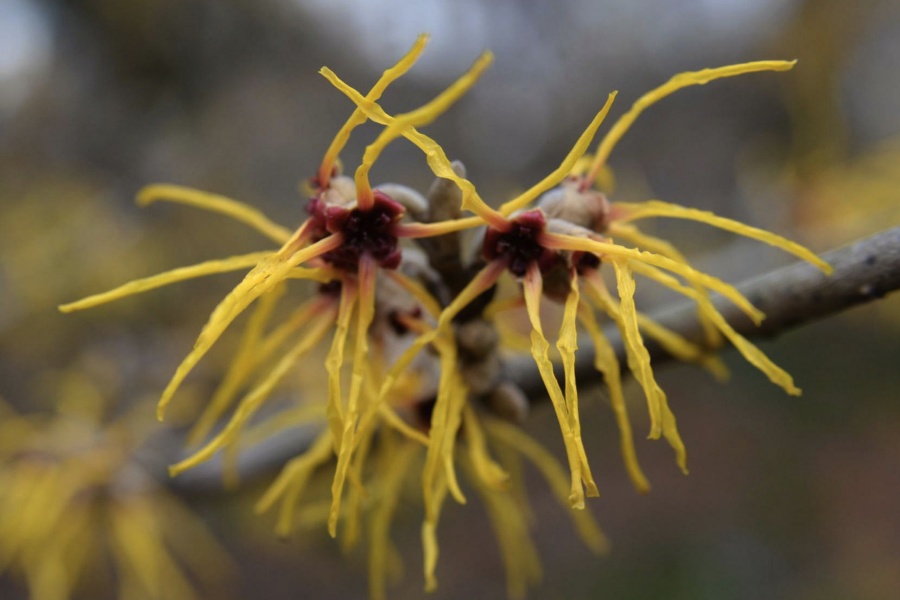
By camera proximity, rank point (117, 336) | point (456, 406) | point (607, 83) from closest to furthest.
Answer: point (456, 406), point (117, 336), point (607, 83)

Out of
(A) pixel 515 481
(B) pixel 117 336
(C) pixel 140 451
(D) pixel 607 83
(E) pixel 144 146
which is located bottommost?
(A) pixel 515 481

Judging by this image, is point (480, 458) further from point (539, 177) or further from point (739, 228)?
point (539, 177)

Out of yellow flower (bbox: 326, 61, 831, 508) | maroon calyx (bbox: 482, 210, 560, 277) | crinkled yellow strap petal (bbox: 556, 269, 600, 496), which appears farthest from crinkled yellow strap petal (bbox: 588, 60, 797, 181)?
crinkled yellow strap petal (bbox: 556, 269, 600, 496)

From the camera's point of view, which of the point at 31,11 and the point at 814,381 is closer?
the point at 31,11

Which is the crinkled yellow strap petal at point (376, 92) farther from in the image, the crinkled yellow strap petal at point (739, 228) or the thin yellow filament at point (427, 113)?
the crinkled yellow strap petal at point (739, 228)

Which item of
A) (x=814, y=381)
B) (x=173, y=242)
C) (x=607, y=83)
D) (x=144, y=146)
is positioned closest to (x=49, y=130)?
(x=144, y=146)

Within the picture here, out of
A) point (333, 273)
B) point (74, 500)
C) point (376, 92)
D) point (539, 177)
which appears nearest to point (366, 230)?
point (333, 273)

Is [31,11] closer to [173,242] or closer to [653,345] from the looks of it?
[173,242]
